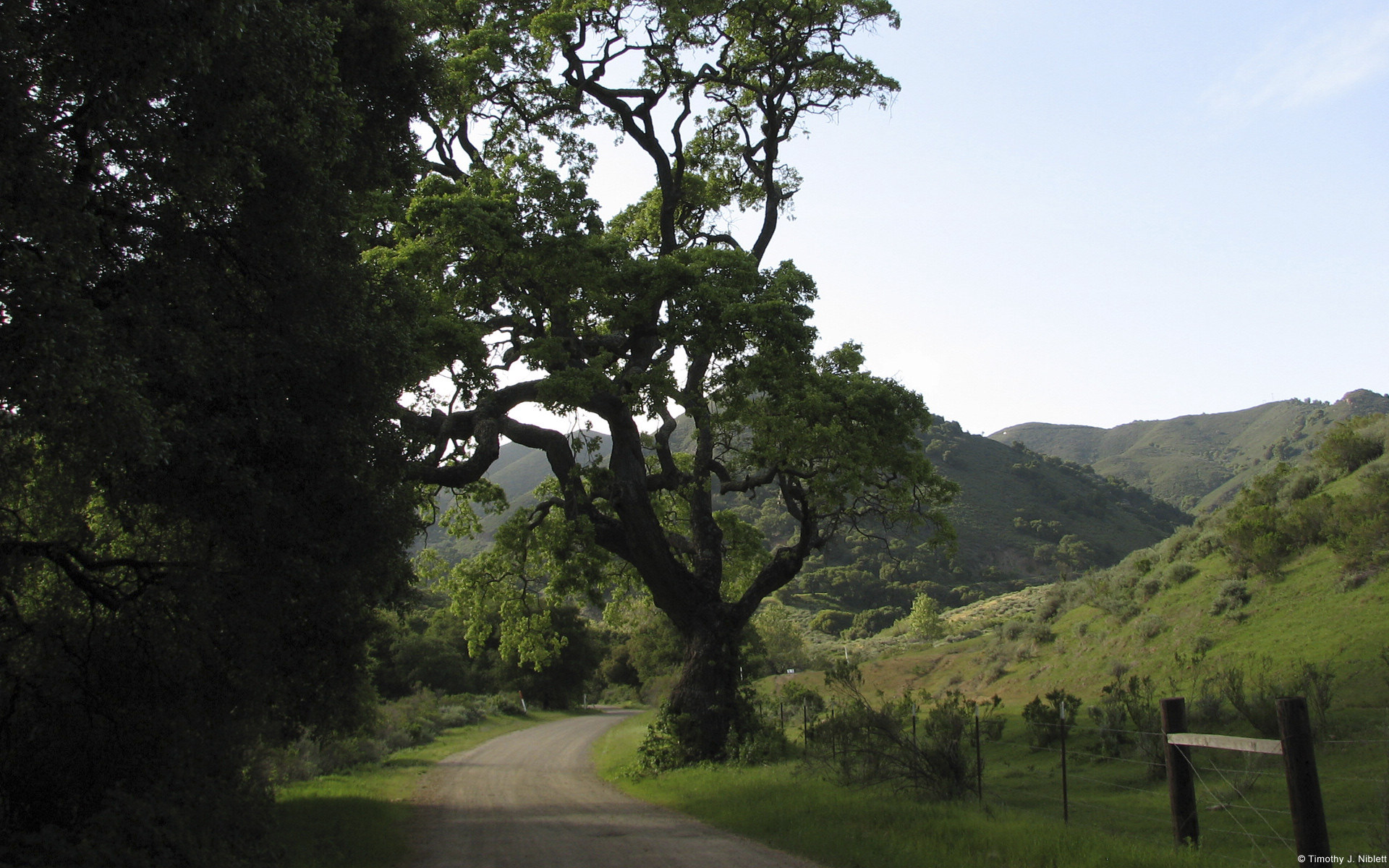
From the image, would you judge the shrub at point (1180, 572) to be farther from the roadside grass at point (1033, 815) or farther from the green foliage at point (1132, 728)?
the roadside grass at point (1033, 815)

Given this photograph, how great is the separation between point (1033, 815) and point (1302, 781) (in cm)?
465

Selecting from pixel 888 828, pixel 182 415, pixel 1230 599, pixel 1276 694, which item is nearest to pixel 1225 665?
pixel 1230 599

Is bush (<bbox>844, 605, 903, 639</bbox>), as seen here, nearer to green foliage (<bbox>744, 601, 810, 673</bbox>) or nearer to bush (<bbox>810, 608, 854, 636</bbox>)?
bush (<bbox>810, 608, 854, 636</bbox>)

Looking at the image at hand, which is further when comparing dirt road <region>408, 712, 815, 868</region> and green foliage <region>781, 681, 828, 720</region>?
green foliage <region>781, 681, 828, 720</region>

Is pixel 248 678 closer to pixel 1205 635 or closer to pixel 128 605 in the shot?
pixel 128 605

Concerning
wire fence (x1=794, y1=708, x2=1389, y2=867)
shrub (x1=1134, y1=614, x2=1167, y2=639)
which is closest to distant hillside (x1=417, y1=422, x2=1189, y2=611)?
shrub (x1=1134, y1=614, x2=1167, y2=639)

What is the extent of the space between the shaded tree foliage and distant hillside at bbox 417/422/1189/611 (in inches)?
2652

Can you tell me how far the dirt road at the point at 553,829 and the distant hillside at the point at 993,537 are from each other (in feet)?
189

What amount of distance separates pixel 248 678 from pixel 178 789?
1.22 m

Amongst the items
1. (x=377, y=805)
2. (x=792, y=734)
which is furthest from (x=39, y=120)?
(x=792, y=734)

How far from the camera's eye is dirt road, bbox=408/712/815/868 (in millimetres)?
9812

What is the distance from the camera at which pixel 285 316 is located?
28.0ft

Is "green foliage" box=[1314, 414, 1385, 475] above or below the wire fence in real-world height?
above

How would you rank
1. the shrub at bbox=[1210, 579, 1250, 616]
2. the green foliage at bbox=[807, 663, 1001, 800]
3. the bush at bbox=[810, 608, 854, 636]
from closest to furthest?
the green foliage at bbox=[807, 663, 1001, 800] → the shrub at bbox=[1210, 579, 1250, 616] → the bush at bbox=[810, 608, 854, 636]
